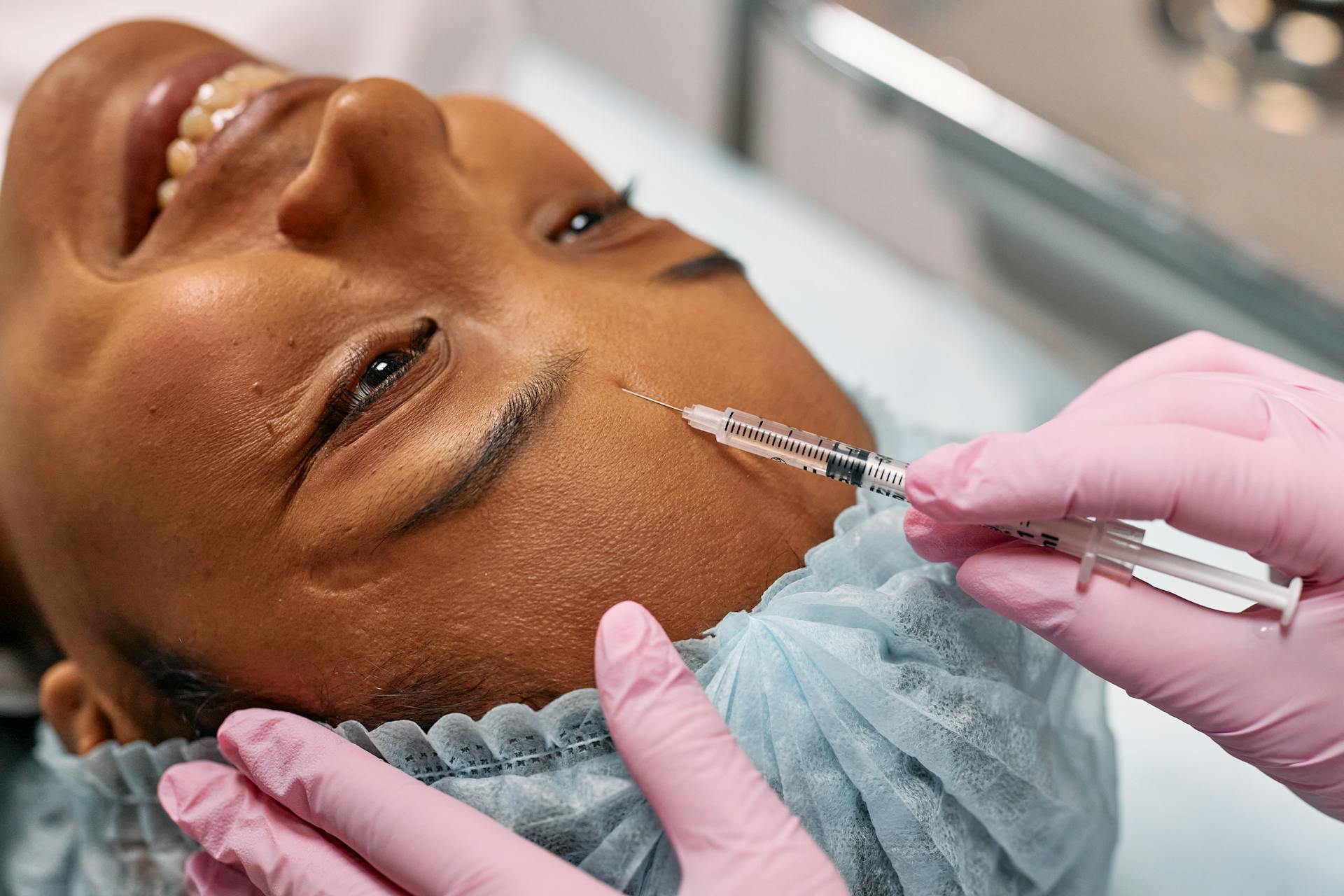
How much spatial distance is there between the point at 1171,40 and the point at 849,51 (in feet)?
2.21

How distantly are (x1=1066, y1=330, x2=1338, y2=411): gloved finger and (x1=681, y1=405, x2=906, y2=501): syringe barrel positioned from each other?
0.24 meters

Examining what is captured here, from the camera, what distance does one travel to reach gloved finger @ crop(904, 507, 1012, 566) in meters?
0.93

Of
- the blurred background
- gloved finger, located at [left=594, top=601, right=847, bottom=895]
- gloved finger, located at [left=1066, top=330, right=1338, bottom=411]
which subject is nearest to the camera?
gloved finger, located at [left=594, top=601, right=847, bottom=895]

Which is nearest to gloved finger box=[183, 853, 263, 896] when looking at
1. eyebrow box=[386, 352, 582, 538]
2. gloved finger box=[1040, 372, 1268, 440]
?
eyebrow box=[386, 352, 582, 538]

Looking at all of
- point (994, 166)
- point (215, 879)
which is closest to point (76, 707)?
point (215, 879)

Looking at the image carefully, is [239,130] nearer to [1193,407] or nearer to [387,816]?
[387,816]

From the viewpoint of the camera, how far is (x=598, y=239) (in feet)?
3.72

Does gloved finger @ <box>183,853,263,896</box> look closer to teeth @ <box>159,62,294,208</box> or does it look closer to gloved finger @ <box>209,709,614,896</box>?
gloved finger @ <box>209,709,614,896</box>

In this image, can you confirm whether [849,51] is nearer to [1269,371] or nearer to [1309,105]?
[1309,105]

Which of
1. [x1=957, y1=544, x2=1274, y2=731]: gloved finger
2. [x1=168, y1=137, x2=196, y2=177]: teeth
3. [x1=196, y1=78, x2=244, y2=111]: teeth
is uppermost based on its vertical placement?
[x1=196, y1=78, x2=244, y2=111]: teeth

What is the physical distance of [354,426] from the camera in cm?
94

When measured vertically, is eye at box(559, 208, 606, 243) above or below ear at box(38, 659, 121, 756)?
above

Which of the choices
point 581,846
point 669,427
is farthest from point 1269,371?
point 581,846

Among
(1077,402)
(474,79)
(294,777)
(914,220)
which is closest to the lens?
(294,777)
